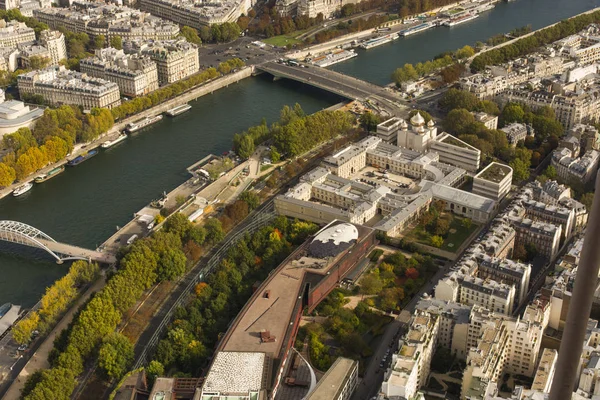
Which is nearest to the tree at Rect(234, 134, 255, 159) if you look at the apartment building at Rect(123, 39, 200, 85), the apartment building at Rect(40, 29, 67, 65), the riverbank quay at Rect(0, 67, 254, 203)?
the riverbank quay at Rect(0, 67, 254, 203)

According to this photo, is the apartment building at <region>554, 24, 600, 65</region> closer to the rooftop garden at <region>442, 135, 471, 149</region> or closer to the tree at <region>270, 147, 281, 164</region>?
the rooftop garden at <region>442, 135, 471, 149</region>

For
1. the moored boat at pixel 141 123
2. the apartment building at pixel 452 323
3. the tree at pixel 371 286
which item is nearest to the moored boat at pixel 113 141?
the moored boat at pixel 141 123

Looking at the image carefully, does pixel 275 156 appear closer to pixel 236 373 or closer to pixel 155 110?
pixel 155 110

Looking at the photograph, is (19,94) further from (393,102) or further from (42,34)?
(393,102)

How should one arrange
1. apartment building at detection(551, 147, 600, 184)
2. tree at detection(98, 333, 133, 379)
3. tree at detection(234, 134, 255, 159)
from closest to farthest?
tree at detection(98, 333, 133, 379), apartment building at detection(551, 147, 600, 184), tree at detection(234, 134, 255, 159)

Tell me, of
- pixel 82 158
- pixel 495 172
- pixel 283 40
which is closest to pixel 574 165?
pixel 495 172

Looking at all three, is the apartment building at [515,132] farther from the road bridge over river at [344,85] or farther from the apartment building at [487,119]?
the road bridge over river at [344,85]

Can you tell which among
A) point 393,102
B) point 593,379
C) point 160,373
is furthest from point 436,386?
point 393,102
